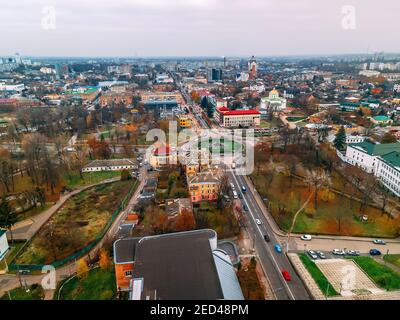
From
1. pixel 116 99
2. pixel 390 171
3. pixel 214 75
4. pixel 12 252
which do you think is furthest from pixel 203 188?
pixel 214 75

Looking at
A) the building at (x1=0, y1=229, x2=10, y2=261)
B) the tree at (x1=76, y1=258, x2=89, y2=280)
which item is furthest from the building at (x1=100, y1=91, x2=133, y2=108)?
the tree at (x1=76, y1=258, x2=89, y2=280)

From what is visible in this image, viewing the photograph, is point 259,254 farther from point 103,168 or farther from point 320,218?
point 103,168

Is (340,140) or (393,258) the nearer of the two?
(393,258)

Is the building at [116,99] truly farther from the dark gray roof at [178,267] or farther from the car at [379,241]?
the car at [379,241]

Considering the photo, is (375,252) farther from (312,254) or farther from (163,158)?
(163,158)

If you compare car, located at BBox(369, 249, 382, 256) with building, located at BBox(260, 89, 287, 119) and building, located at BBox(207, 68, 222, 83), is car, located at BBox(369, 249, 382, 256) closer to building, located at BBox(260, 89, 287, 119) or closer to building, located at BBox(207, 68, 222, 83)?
building, located at BBox(260, 89, 287, 119)
